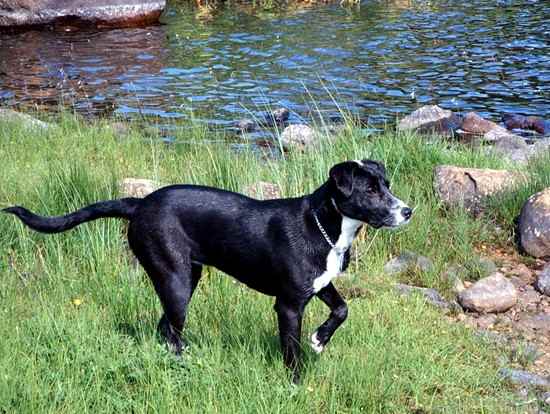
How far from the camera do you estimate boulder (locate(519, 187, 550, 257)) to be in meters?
7.37

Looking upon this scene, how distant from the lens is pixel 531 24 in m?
19.8

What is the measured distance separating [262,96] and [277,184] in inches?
260

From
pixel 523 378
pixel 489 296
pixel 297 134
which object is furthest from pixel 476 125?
pixel 523 378

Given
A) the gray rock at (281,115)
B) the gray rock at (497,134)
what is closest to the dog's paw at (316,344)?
the gray rock at (497,134)

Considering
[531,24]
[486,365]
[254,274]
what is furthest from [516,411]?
[531,24]

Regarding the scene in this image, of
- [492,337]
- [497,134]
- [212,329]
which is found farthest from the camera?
[497,134]

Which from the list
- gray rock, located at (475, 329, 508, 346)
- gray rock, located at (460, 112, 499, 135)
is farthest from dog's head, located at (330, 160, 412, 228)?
gray rock, located at (460, 112, 499, 135)

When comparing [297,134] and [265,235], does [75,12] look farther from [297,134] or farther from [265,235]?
[265,235]

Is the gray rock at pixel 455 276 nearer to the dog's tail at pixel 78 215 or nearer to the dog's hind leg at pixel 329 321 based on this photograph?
the dog's hind leg at pixel 329 321

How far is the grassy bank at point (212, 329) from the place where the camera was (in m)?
4.54

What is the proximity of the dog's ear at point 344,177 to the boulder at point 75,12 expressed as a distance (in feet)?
57.5

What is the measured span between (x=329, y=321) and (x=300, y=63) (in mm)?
12341

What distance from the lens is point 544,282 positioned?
6.87 metres

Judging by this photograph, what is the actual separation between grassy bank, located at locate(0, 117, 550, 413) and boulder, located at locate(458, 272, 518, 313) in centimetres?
33
